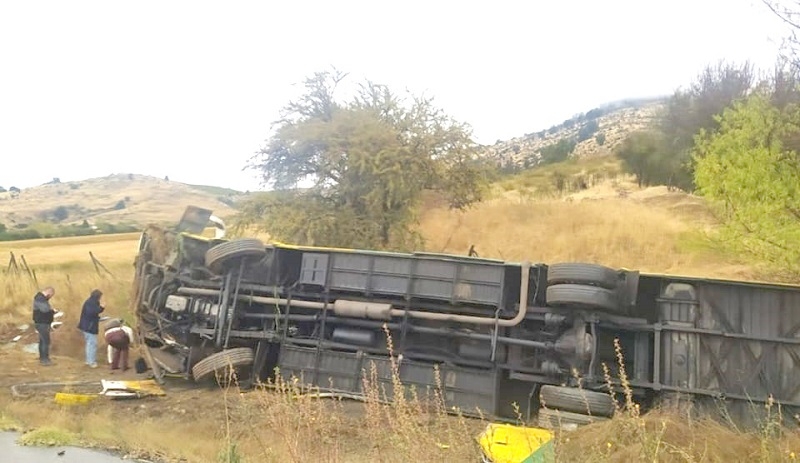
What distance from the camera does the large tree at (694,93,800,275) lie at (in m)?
14.9

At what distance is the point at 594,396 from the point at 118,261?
24.1 metres

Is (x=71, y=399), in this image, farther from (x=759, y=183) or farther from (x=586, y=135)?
(x=586, y=135)

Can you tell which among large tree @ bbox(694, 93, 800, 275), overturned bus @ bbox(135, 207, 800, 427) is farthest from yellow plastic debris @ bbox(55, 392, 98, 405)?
large tree @ bbox(694, 93, 800, 275)

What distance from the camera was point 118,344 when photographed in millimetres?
15586

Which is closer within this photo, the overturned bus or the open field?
the open field

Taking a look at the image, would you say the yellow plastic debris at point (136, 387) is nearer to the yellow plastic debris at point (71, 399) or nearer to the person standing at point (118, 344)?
the yellow plastic debris at point (71, 399)

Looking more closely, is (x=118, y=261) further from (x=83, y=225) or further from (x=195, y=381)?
(x=83, y=225)

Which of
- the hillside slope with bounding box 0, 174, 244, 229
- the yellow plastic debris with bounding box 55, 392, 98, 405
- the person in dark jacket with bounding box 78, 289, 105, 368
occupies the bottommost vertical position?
the yellow plastic debris with bounding box 55, 392, 98, 405

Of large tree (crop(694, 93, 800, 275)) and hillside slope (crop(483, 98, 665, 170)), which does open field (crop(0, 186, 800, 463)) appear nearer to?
large tree (crop(694, 93, 800, 275))

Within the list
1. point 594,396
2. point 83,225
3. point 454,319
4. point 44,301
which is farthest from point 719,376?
point 83,225

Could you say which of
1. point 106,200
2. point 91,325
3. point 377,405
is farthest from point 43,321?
point 106,200

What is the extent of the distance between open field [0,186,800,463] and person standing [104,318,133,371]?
0.34m

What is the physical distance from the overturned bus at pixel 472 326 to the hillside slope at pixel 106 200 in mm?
47199

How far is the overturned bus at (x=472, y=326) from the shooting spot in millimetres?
10195
